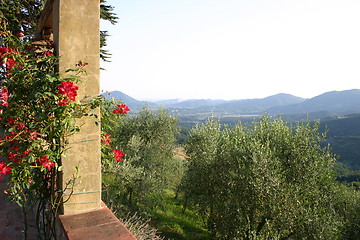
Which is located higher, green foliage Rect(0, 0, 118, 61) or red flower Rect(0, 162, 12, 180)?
green foliage Rect(0, 0, 118, 61)

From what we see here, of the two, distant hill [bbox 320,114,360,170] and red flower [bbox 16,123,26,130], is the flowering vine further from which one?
distant hill [bbox 320,114,360,170]

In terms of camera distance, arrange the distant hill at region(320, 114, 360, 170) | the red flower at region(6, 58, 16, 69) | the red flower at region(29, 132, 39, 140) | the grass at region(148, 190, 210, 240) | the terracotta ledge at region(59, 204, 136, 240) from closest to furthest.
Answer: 1. the terracotta ledge at region(59, 204, 136, 240)
2. the red flower at region(29, 132, 39, 140)
3. the red flower at region(6, 58, 16, 69)
4. the grass at region(148, 190, 210, 240)
5. the distant hill at region(320, 114, 360, 170)

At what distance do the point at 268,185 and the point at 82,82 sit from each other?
7903 mm

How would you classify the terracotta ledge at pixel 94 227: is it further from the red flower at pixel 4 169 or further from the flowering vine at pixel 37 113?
the red flower at pixel 4 169

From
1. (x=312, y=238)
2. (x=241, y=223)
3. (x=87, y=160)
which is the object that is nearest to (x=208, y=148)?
(x=241, y=223)

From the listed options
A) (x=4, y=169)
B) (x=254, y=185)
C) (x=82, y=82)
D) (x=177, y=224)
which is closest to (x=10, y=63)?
(x=82, y=82)

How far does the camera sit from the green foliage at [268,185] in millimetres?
8633

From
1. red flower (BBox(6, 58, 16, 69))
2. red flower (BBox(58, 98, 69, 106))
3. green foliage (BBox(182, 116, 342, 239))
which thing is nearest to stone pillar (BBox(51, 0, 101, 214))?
red flower (BBox(58, 98, 69, 106))

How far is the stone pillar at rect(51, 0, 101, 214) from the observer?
2561mm

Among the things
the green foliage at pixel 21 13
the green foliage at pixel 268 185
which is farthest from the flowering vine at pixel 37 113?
the green foliage at pixel 21 13

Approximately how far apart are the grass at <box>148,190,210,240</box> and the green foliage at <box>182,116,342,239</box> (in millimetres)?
2305

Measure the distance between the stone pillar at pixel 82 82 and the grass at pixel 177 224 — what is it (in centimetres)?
1029

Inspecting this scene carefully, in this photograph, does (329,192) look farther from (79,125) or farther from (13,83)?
(13,83)

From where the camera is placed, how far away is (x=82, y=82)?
104 inches
